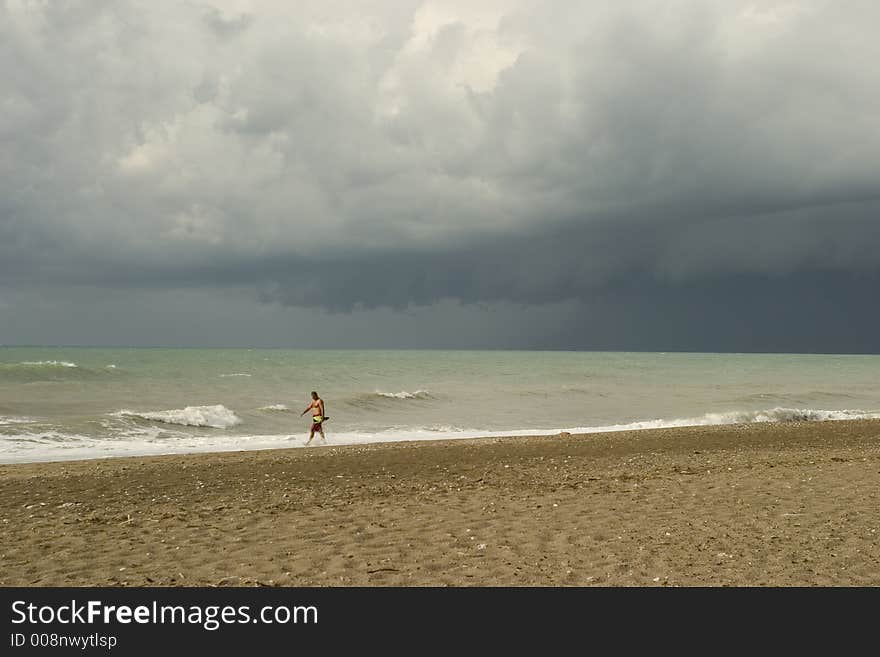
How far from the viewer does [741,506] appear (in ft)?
37.4

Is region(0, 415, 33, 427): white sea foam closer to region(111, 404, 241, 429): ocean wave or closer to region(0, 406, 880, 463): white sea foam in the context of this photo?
region(111, 404, 241, 429): ocean wave

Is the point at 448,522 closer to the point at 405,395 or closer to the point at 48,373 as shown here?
the point at 405,395

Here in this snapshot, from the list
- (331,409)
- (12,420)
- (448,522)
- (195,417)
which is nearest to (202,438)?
(195,417)

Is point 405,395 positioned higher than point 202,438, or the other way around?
point 405,395

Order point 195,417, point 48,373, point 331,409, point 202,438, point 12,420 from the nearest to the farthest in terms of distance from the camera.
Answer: point 202,438 < point 12,420 < point 195,417 < point 331,409 < point 48,373

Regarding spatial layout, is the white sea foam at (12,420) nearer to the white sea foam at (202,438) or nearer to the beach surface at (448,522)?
the white sea foam at (202,438)

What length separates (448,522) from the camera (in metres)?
10.7

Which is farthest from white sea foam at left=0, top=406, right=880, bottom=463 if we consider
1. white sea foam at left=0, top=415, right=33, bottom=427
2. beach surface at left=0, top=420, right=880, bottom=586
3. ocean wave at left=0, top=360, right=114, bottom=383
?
ocean wave at left=0, top=360, right=114, bottom=383

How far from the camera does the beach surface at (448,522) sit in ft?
26.9

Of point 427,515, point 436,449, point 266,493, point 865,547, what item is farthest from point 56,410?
point 865,547

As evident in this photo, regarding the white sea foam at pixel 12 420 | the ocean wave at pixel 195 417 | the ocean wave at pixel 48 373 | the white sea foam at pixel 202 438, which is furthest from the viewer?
the ocean wave at pixel 48 373

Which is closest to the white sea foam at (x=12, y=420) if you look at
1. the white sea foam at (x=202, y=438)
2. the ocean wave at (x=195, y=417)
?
the ocean wave at (x=195, y=417)
